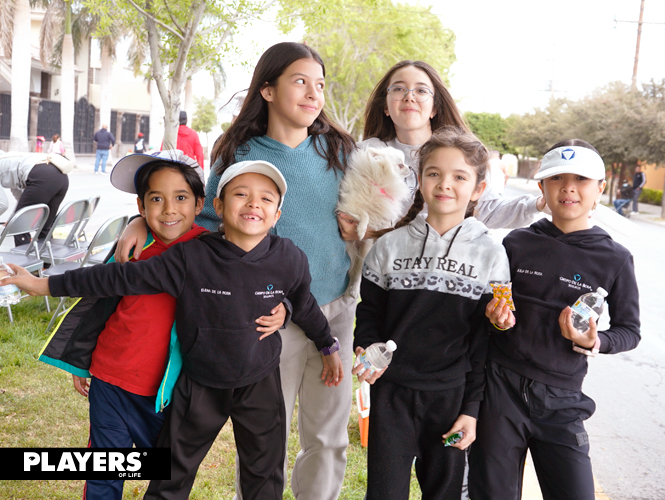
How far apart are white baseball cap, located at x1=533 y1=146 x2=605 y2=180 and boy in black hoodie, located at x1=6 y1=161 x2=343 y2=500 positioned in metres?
1.04

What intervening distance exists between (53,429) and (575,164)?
341 centimetres

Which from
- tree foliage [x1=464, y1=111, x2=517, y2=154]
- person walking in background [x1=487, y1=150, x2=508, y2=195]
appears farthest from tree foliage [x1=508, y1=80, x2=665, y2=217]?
tree foliage [x1=464, y1=111, x2=517, y2=154]

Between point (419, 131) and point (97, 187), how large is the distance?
54.8ft

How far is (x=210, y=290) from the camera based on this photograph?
6.88 ft

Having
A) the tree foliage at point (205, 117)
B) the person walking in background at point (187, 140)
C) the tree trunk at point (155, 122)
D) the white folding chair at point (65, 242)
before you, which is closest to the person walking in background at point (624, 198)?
the person walking in background at point (187, 140)

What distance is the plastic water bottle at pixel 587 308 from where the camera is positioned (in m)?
1.94

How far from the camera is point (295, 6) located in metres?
8.43

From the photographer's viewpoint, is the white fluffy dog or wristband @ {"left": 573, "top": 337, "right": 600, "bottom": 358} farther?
the white fluffy dog

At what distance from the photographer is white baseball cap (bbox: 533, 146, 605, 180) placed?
2135mm

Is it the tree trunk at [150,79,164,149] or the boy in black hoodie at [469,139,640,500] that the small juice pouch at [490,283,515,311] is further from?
the tree trunk at [150,79,164,149]

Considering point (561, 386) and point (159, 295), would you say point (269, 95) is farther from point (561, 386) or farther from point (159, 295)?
point (561, 386)

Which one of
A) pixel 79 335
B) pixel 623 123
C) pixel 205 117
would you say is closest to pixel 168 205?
pixel 79 335

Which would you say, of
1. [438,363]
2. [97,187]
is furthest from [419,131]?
[97,187]

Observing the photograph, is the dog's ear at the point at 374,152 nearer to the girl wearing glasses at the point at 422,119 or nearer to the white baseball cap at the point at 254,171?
the girl wearing glasses at the point at 422,119
